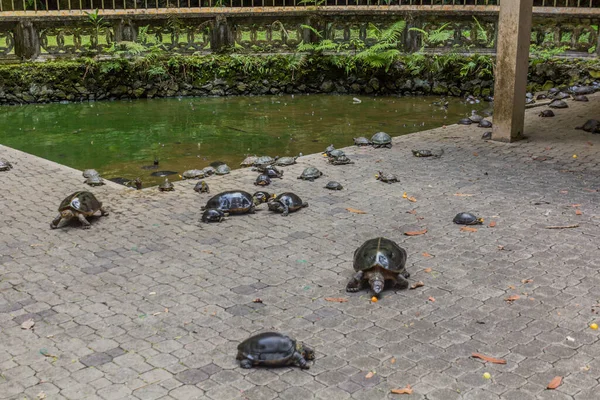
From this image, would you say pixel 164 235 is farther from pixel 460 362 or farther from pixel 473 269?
pixel 460 362

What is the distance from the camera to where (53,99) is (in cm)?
1714

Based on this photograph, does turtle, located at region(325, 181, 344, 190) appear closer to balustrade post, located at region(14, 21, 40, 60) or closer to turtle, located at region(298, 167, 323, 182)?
turtle, located at region(298, 167, 323, 182)

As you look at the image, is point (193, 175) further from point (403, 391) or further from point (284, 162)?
point (403, 391)

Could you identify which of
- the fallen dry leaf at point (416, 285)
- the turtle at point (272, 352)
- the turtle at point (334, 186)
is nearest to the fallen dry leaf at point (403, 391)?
the turtle at point (272, 352)

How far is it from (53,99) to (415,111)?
29.2 ft

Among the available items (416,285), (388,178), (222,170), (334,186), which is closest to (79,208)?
(222,170)

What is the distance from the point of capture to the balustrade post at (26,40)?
17.3m

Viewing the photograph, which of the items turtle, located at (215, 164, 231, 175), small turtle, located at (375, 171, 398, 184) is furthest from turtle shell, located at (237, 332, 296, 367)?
turtle, located at (215, 164, 231, 175)

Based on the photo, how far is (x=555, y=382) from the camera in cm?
442

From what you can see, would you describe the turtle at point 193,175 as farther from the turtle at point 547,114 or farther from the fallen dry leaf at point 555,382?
the turtle at point 547,114

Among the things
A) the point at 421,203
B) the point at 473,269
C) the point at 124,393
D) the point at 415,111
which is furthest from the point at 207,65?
the point at 124,393

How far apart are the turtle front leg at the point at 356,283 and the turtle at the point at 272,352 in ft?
3.87

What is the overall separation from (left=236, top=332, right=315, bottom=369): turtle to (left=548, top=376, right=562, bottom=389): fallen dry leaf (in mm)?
1556

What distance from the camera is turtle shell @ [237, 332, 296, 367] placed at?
15.0ft
